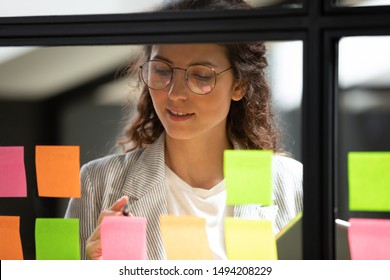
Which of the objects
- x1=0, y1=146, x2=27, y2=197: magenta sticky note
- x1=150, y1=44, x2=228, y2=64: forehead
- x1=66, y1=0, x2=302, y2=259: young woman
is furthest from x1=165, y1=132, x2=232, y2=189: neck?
x1=0, y1=146, x2=27, y2=197: magenta sticky note

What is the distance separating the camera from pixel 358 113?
1856 millimetres

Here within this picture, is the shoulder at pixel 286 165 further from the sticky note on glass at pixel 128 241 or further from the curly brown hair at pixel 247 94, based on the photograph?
the sticky note on glass at pixel 128 241

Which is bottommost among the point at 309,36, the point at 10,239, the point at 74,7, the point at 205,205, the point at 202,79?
the point at 10,239

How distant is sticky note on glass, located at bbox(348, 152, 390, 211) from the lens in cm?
182

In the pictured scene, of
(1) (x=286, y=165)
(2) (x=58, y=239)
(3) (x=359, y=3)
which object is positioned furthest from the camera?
(2) (x=58, y=239)

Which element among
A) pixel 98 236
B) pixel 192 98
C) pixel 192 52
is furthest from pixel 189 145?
pixel 98 236

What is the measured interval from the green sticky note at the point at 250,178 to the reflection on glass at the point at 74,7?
434 millimetres

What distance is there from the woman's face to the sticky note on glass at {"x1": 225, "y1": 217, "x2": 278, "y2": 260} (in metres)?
0.29

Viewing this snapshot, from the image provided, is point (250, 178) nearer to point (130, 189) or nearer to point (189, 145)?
point (189, 145)

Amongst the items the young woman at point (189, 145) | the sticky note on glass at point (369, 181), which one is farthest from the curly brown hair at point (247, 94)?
the sticky note on glass at point (369, 181)

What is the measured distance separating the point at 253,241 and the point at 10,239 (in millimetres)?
749

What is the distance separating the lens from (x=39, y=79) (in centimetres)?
203
